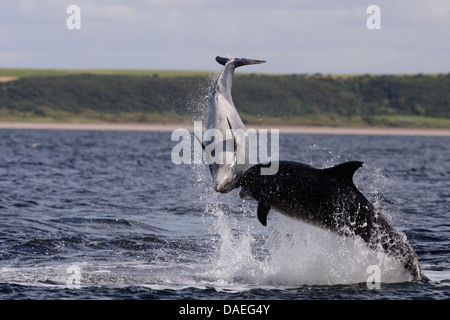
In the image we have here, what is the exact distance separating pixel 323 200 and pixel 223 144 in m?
2.35

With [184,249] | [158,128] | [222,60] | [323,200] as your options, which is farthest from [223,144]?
Answer: [158,128]

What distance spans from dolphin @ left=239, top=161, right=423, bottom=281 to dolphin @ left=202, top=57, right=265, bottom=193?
0.32 metres

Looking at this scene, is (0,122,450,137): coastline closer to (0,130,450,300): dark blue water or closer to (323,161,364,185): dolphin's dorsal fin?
(0,130,450,300): dark blue water

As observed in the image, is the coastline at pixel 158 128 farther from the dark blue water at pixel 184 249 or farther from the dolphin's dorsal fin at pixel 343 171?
the dolphin's dorsal fin at pixel 343 171

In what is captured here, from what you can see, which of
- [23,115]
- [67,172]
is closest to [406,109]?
[23,115]

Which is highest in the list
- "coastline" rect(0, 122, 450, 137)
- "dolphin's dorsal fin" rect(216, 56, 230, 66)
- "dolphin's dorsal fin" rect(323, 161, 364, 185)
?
"dolphin's dorsal fin" rect(216, 56, 230, 66)

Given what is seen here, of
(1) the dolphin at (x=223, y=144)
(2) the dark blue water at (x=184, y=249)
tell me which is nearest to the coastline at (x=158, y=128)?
(2) the dark blue water at (x=184, y=249)

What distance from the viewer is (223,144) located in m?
14.8

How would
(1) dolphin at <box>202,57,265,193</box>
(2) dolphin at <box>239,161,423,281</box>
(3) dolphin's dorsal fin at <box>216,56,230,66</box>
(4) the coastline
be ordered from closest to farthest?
(1) dolphin at <box>202,57,265,193</box>, (2) dolphin at <box>239,161,423,281</box>, (3) dolphin's dorsal fin at <box>216,56,230,66</box>, (4) the coastline

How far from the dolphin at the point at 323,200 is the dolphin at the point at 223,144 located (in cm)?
32

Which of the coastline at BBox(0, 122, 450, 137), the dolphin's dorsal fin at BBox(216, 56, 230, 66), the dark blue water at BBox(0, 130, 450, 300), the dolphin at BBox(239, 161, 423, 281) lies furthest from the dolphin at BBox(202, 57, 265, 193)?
the coastline at BBox(0, 122, 450, 137)

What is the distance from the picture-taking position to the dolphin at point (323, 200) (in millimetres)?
15078

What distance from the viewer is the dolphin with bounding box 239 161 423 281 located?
15.1m

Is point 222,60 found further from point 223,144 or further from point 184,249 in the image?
point 184,249
